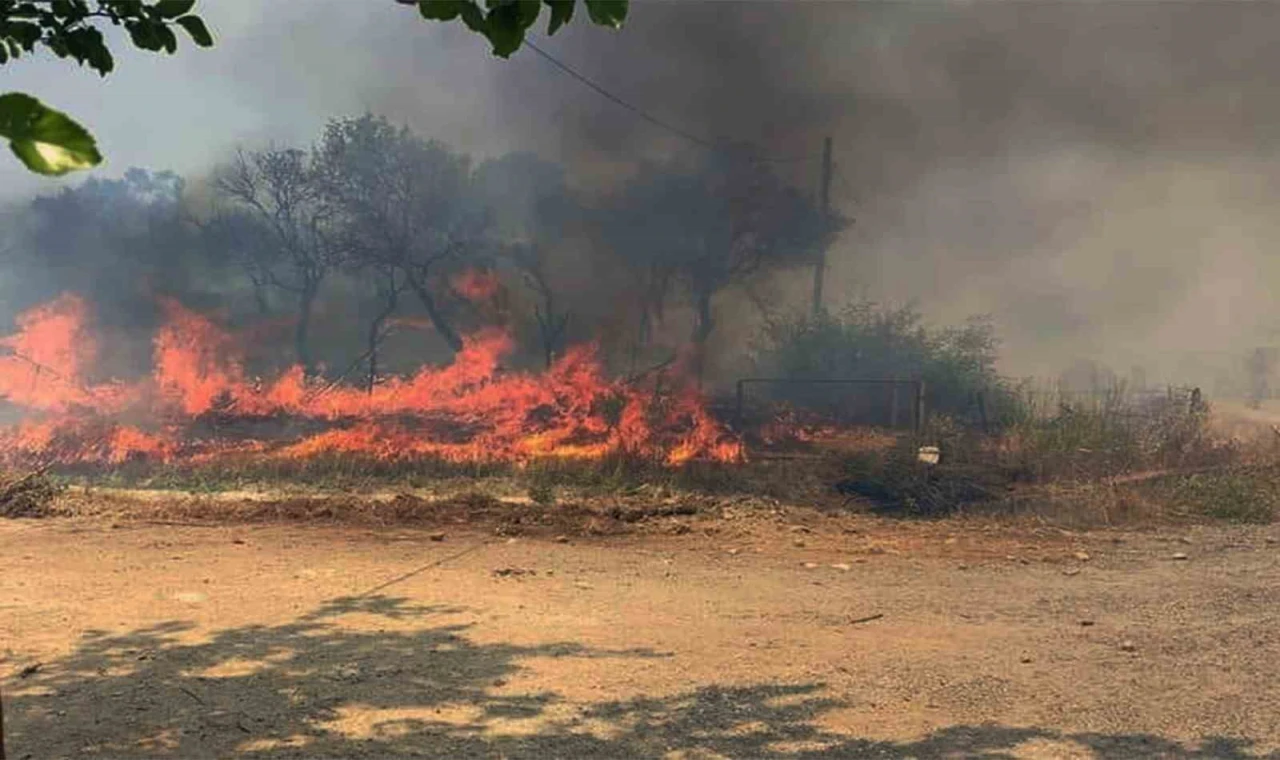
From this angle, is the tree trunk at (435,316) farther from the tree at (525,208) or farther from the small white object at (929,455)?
the small white object at (929,455)

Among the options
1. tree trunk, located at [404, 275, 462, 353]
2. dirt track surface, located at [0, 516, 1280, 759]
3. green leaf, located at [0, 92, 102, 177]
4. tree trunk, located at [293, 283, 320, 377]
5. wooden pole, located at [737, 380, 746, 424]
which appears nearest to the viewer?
green leaf, located at [0, 92, 102, 177]

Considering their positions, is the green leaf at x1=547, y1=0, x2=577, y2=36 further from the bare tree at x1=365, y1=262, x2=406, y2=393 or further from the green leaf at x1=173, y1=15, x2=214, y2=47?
the bare tree at x1=365, y1=262, x2=406, y2=393

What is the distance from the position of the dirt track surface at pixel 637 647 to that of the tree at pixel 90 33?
8.00 feet

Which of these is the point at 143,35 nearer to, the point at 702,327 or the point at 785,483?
the point at 785,483

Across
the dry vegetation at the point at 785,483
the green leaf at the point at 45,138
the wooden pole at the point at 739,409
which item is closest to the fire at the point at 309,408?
the wooden pole at the point at 739,409

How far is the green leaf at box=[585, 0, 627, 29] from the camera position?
1.72 metres

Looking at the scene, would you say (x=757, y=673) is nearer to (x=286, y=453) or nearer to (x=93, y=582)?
(x=93, y=582)

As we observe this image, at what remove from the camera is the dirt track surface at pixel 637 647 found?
3607 millimetres

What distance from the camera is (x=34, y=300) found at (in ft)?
63.3

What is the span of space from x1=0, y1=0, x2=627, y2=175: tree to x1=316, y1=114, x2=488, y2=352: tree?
16.4 metres

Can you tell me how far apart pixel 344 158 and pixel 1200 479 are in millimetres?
16924

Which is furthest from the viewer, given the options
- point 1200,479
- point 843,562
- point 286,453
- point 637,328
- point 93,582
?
point 637,328

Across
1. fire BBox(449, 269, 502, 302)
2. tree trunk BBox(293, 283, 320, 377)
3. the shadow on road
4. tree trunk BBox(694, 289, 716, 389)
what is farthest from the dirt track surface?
tree trunk BBox(293, 283, 320, 377)

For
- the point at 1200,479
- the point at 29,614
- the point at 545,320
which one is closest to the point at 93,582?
the point at 29,614
